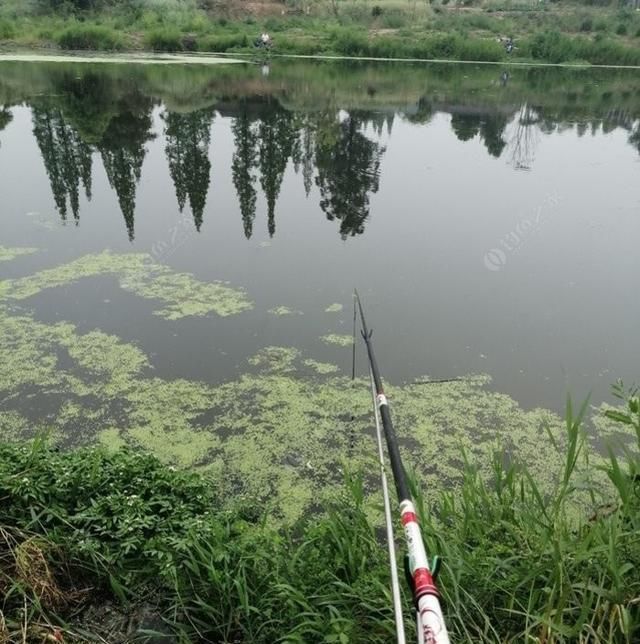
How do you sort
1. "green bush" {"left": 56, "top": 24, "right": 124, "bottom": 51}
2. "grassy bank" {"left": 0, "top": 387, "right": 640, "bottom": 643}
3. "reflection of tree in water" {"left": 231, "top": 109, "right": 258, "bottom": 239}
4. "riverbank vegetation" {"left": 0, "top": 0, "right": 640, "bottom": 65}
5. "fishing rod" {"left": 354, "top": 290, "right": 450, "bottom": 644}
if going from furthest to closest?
1. "riverbank vegetation" {"left": 0, "top": 0, "right": 640, "bottom": 65}
2. "green bush" {"left": 56, "top": 24, "right": 124, "bottom": 51}
3. "reflection of tree in water" {"left": 231, "top": 109, "right": 258, "bottom": 239}
4. "grassy bank" {"left": 0, "top": 387, "right": 640, "bottom": 643}
5. "fishing rod" {"left": 354, "top": 290, "right": 450, "bottom": 644}

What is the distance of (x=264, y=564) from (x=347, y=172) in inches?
276

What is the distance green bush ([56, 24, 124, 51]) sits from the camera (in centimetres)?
2180

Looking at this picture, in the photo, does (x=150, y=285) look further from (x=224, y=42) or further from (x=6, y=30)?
(x=6, y=30)

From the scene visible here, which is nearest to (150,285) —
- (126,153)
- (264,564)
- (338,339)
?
(338,339)

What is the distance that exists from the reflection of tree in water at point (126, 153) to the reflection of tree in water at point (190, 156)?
44cm

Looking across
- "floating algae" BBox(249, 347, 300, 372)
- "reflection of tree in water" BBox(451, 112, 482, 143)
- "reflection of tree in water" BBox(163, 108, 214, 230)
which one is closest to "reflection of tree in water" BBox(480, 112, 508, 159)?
"reflection of tree in water" BBox(451, 112, 482, 143)

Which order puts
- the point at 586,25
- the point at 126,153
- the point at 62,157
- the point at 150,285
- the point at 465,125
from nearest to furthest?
1. the point at 150,285
2. the point at 62,157
3. the point at 126,153
4. the point at 465,125
5. the point at 586,25

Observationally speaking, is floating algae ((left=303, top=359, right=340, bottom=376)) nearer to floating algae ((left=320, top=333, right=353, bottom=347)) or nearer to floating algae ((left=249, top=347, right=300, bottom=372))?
floating algae ((left=249, top=347, right=300, bottom=372))

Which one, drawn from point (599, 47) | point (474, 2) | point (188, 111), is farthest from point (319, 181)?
point (474, 2)

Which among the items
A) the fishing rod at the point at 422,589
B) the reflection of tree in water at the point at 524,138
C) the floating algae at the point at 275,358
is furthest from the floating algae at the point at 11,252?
the reflection of tree in water at the point at 524,138

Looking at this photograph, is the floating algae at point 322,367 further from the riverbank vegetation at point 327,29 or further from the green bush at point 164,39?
the green bush at point 164,39

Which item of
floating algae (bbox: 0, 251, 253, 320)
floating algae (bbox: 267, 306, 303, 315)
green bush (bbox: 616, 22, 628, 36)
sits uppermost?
green bush (bbox: 616, 22, 628, 36)

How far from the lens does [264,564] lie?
6.21ft

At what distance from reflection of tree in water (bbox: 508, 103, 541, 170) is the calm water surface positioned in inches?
3.5
